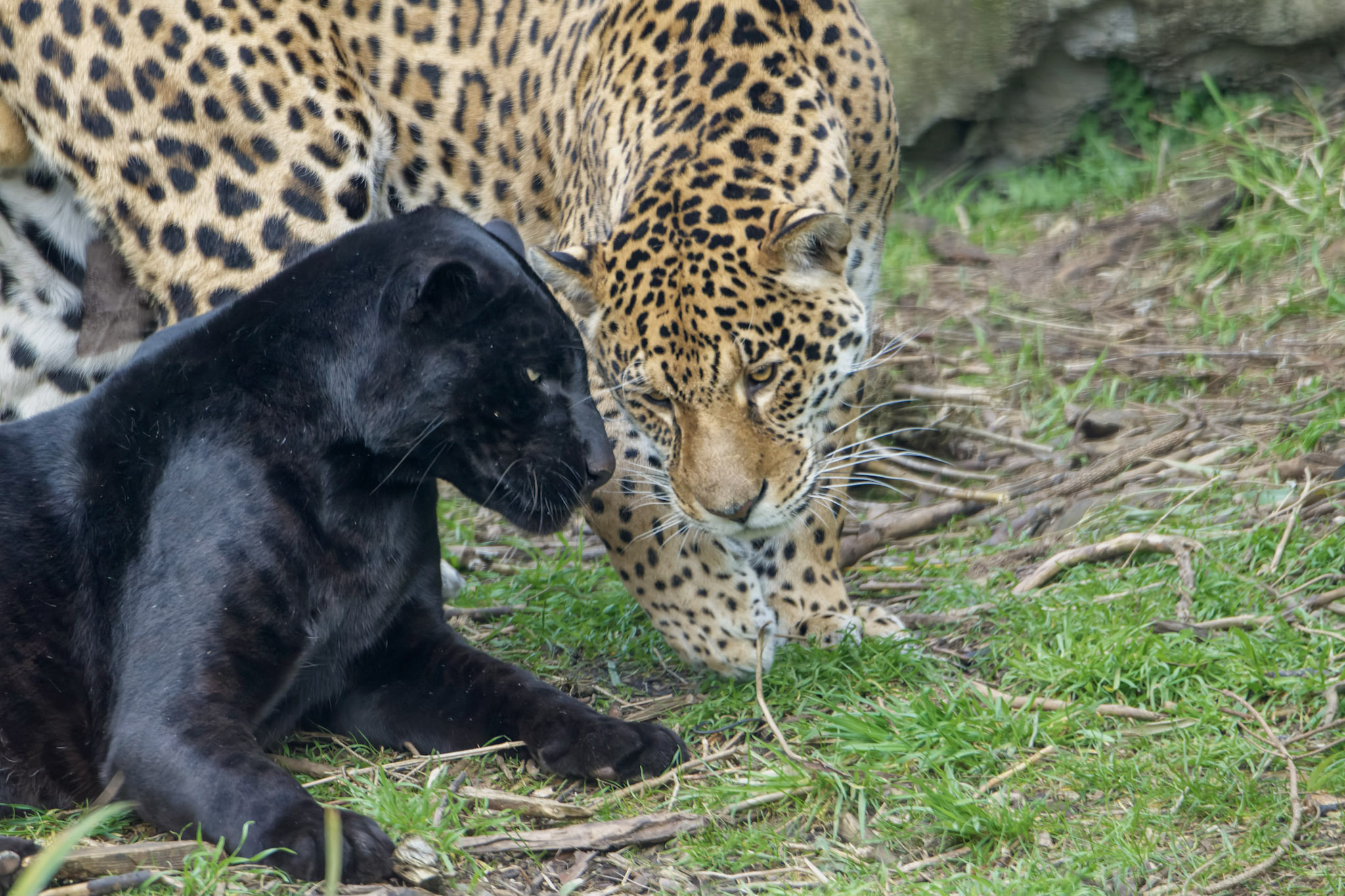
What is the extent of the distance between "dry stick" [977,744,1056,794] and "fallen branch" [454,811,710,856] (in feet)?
2.49

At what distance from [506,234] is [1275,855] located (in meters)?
2.79

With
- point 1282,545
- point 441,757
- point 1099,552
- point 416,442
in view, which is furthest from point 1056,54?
point 441,757

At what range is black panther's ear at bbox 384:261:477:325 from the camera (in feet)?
13.0

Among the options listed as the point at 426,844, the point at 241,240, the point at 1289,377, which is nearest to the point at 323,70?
the point at 241,240

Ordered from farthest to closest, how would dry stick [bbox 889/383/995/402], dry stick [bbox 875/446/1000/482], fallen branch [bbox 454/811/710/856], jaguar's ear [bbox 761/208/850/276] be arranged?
dry stick [bbox 889/383/995/402] → dry stick [bbox 875/446/1000/482] → jaguar's ear [bbox 761/208/850/276] → fallen branch [bbox 454/811/710/856]

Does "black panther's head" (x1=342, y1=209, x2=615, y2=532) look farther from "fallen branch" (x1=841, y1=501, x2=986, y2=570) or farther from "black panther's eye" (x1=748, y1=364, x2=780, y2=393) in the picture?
"fallen branch" (x1=841, y1=501, x2=986, y2=570)

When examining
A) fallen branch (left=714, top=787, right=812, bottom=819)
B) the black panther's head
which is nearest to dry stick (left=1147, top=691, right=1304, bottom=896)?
fallen branch (left=714, top=787, right=812, bottom=819)

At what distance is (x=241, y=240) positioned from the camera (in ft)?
16.5

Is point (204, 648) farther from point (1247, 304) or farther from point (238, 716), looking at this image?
point (1247, 304)

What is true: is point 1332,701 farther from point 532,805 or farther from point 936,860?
Answer: point 532,805

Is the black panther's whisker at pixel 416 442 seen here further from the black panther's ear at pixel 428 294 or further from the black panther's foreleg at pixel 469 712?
the black panther's foreleg at pixel 469 712

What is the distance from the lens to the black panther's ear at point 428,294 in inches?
155

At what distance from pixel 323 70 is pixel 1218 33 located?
577 centimetres

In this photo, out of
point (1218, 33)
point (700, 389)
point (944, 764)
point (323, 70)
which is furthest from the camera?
point (1218, 33)
